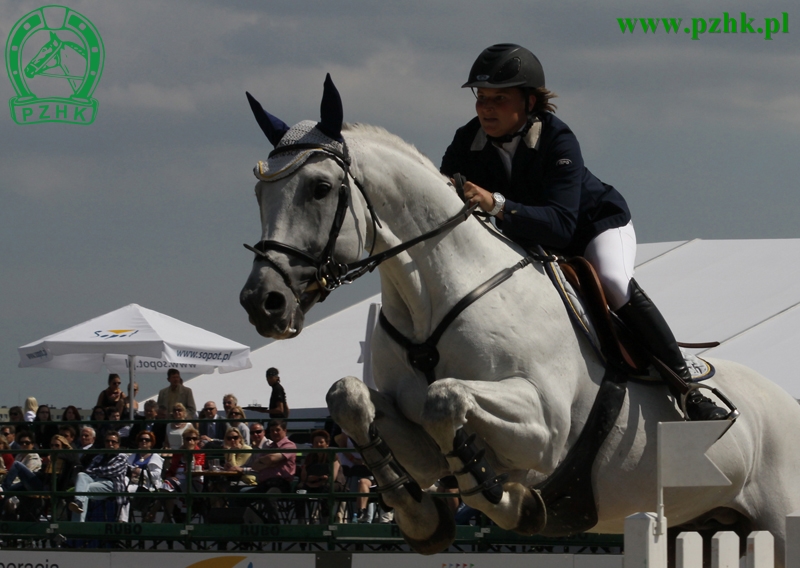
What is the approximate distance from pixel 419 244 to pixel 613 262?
98 centimetres

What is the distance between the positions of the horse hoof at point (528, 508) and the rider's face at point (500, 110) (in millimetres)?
1578

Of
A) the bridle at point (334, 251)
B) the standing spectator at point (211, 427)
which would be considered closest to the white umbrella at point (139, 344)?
the standing spectator at point (211, 427)

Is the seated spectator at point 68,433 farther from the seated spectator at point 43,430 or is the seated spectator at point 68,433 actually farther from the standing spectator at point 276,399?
the standing spectator at point 276,399

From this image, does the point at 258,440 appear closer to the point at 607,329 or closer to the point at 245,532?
the point at 245,532

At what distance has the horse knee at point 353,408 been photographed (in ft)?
14.5

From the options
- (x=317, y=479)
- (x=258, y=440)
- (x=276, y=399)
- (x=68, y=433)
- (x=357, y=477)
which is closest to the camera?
(x=317, y=479)

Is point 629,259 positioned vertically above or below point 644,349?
above

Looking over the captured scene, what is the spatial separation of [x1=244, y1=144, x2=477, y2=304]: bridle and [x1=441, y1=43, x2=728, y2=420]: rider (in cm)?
47

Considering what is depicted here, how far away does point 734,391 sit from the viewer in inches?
215

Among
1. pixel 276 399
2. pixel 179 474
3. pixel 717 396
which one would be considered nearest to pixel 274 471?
pixel 179 474

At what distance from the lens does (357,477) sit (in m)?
10.1

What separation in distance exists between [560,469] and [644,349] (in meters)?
0.74

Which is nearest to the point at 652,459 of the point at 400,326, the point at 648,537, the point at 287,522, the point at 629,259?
the point at 629,259

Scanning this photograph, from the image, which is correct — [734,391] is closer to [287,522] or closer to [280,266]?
[280,266]
